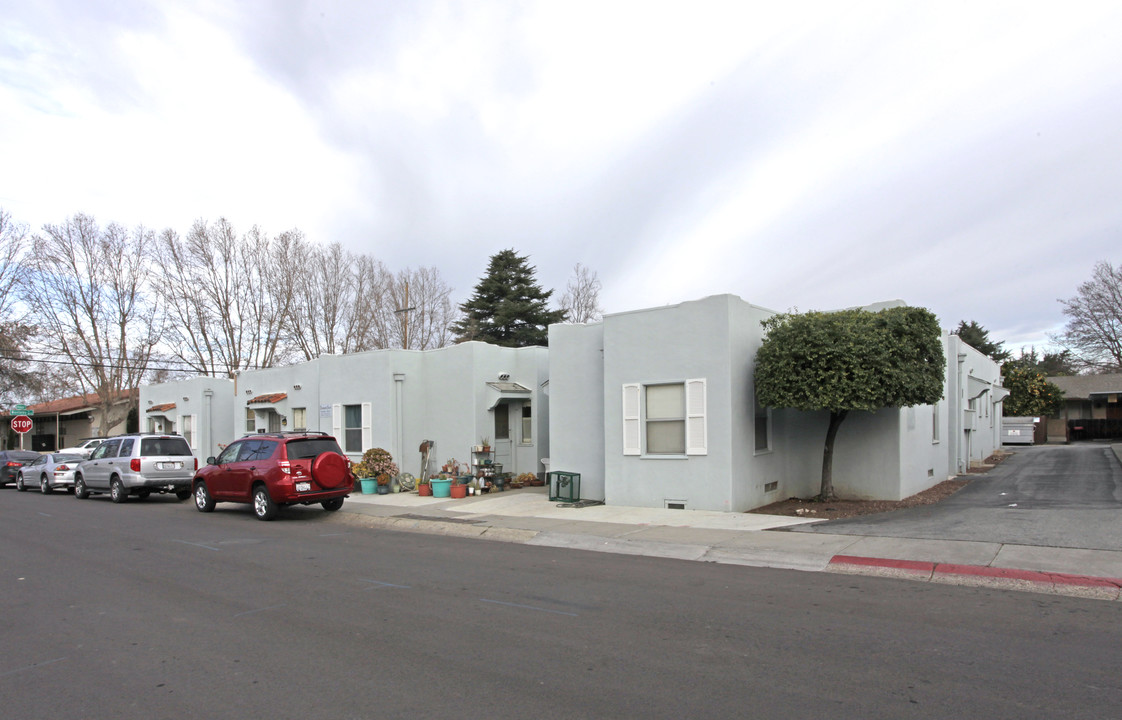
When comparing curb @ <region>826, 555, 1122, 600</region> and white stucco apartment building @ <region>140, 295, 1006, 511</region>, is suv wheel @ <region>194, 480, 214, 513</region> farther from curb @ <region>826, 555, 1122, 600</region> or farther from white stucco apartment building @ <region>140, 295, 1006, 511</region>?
curb @ <region>826, 555, 1122, 600</region>

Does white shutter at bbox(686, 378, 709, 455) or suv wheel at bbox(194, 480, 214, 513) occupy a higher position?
white shutter at bbox(686, 378, 709, 455)

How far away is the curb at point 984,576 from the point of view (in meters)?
7.52

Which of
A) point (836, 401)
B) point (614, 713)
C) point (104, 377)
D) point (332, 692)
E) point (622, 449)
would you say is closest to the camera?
point (614, 713)

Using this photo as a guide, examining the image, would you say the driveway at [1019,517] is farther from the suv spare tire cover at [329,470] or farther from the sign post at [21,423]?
the sign post at [21,423]

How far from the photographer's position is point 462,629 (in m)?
6.51

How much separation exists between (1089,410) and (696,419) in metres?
47.8

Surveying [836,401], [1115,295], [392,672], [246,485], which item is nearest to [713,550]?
[836,401]

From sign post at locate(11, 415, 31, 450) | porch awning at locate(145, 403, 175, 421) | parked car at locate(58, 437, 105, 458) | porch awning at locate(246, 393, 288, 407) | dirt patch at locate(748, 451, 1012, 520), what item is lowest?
dirt patch at locate(748, 451, 1012, 520)

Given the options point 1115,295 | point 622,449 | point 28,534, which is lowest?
point 28,534

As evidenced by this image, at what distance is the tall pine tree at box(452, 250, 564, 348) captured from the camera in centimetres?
4235

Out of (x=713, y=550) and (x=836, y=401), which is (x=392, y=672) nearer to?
Result: (x=713, y=550)

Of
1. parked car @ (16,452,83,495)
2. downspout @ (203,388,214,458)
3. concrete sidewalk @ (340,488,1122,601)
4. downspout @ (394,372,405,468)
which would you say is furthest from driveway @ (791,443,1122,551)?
downspout @ (203,388,214,458)

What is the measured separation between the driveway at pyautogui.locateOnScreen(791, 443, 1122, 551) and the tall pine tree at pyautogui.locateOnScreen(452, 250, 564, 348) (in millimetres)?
27532

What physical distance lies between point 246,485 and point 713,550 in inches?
417
